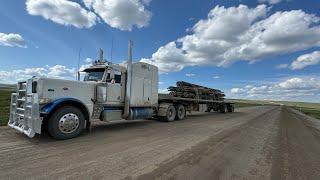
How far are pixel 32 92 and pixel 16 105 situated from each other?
1095 mm

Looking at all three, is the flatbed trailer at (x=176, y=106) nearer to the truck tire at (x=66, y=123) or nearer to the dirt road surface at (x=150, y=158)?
the dirt road surface at (x=150, y=158)

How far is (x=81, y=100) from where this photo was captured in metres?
9.30

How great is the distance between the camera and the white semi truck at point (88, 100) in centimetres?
809

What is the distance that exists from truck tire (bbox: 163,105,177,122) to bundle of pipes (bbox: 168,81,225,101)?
2.05 meters

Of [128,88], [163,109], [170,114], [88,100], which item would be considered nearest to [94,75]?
[88,100]

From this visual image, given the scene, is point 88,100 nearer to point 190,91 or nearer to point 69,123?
point 69,123

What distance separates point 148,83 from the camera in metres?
13.1

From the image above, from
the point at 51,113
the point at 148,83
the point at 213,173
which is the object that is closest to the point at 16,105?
the point at 51,113

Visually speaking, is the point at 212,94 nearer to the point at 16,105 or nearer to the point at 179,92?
the point at 179,92

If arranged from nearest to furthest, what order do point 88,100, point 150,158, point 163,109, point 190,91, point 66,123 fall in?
point 150,158 → point 66,123 → point 88,100 → point 163,109 → point 190,91

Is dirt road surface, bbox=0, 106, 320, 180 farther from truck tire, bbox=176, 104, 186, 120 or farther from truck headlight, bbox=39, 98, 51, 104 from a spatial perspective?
truck tire, bbox=176, 104, 186, 120

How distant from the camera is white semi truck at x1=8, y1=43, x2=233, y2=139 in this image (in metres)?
8.09

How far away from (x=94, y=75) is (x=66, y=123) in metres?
2.95

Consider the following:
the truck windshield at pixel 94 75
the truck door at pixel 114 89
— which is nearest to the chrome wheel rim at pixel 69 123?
the truck door at pixel 114 89
